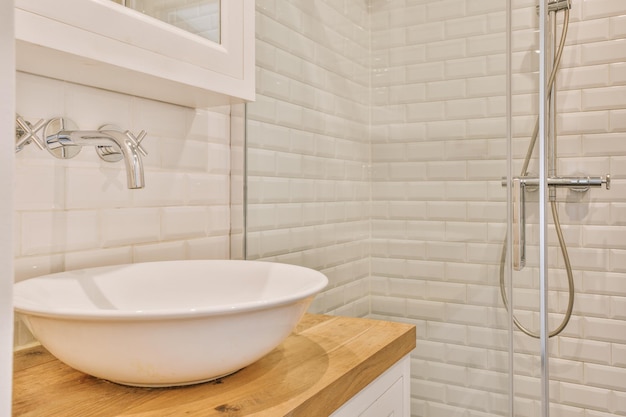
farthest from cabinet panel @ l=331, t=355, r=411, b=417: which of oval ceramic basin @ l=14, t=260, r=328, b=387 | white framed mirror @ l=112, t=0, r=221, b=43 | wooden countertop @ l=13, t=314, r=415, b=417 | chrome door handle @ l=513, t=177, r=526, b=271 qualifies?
white framed mirror @ l=112, t=0, r=221, b=43

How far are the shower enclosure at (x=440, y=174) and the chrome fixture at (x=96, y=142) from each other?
57 cm

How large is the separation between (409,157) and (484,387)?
763 millimetres

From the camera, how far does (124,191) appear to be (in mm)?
1107

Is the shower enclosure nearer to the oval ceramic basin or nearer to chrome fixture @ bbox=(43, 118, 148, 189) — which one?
chrome fixture @ bbox=(43, 118, 148, 189)

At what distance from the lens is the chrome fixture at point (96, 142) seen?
831 mm

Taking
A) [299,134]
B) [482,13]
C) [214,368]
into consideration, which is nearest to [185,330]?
[214,368]

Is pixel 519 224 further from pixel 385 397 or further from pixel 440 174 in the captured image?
pixel 385 397

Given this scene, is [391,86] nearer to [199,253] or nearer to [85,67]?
[199,253]

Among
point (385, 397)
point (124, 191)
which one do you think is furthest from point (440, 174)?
point (124, 191)

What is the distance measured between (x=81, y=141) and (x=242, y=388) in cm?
50

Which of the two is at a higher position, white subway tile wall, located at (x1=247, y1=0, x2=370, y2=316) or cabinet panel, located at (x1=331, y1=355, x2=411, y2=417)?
white subway tile wall, located at (x1=247, y1=0, x2=370, y2=316)

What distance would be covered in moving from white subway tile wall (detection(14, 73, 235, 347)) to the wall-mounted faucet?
2 centimetres

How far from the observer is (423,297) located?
5.40 ft

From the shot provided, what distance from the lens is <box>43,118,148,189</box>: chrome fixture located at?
83cm
